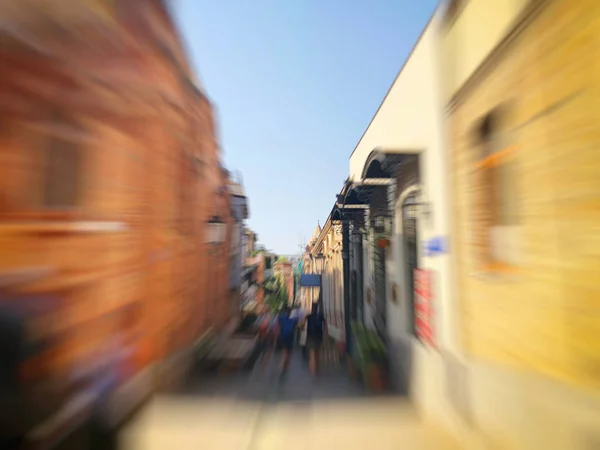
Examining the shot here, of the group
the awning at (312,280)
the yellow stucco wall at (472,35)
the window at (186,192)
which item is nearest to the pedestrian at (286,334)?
the window at (186,192)

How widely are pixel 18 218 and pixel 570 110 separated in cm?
426

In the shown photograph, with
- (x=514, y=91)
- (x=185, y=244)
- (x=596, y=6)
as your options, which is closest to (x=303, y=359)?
(x=185, y=244)

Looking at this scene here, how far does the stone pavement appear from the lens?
3.25m

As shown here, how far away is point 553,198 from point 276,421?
10.9 feet

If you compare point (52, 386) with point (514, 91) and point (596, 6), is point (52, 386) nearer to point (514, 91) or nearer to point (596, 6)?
point (514, 91)

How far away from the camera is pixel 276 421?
12.5ft

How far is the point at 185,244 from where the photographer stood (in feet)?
19.7

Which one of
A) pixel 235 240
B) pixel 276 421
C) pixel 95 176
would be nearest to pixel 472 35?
pixel 95 176

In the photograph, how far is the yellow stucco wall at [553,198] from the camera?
2150 mm

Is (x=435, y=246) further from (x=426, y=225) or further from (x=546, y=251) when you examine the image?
(x=546, y=251)

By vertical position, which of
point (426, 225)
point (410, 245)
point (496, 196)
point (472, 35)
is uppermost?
point (472, 35)

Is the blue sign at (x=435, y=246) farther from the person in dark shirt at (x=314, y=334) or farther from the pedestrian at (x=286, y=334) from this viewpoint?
the person in dark shirt at (x=314, y=334)

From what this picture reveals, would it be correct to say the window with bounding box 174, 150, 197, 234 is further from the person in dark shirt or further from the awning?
the awning

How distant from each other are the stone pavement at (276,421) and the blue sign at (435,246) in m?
1.89
